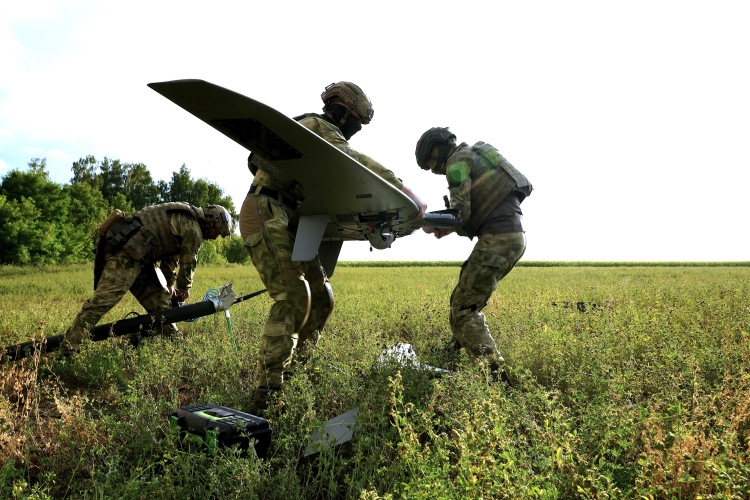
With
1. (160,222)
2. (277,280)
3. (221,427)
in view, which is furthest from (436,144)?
(160,222)

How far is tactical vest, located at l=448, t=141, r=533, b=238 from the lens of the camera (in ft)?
16.5

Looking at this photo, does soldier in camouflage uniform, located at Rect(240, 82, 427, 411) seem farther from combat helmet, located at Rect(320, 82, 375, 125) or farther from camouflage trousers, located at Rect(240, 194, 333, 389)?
combat helmet, located at Rect(320, 82, 375, 125)

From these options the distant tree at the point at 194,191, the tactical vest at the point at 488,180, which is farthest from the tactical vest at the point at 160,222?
the distant tree at the point at 194,191

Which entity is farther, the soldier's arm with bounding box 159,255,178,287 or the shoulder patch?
the soldier's arm with bounding box 159,255,178,287

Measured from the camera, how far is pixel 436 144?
17.5 feet

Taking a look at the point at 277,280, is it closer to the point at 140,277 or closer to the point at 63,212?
the point at 140,277

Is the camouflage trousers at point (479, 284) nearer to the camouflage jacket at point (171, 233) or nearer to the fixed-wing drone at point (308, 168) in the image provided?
the fixed-wing drone at point (308, 168)

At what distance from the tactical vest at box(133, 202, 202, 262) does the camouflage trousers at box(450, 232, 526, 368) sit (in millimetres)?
3771

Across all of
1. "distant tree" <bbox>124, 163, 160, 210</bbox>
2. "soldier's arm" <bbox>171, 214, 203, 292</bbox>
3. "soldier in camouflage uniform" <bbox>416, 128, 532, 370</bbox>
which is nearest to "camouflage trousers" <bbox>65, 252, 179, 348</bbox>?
"soldier's arm" <bbox>171, 214, 203, 292</bbox>

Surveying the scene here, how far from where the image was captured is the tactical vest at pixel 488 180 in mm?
5031

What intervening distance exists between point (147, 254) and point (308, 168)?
3.62m

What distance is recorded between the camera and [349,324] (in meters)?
6.89

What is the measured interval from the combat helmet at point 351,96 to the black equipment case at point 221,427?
2.62 meters

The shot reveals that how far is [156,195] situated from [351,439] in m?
50.6
